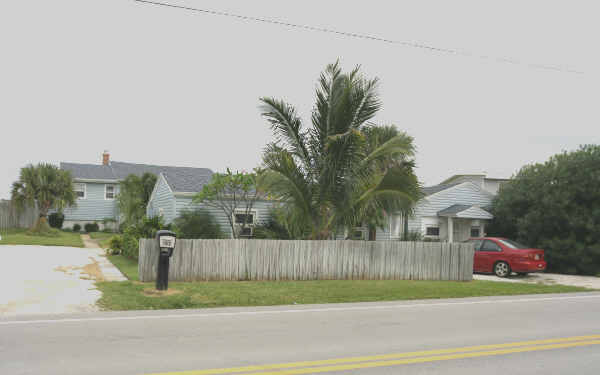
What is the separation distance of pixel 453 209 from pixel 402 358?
62.8 feet

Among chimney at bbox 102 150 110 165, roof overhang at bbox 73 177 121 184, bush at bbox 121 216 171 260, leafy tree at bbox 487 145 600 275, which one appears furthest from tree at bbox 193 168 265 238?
chimney at bbox 102 150 110 165

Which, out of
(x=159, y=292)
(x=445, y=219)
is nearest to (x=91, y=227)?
(x=445, y=219)

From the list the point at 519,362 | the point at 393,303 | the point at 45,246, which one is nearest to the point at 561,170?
the point at 393,303

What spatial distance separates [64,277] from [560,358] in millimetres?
11771

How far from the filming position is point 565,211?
2131 centimetres

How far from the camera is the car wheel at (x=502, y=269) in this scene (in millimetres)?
19703

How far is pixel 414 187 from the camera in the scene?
16.4m

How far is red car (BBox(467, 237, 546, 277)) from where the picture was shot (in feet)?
63.5

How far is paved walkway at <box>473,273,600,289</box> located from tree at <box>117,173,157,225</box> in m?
18.2

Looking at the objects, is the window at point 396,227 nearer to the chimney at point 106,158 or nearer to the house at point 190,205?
the house at point 190,205

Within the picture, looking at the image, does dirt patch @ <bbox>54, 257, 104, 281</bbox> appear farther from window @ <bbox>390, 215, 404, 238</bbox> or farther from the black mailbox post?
window @ <bbox>390, 215, 404, 238</bbox>

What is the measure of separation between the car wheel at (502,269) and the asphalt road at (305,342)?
29.1 feet

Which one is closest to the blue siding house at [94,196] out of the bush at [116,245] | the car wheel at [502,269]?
the bush at [116,245]

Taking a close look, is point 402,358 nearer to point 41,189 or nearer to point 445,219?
point 445,219
